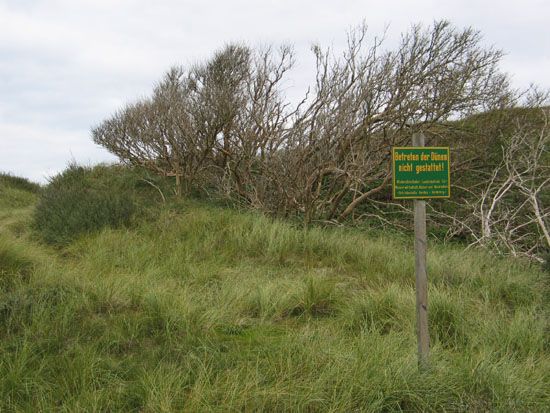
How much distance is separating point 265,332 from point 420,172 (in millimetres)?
1973

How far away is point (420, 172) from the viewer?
312 centimetres

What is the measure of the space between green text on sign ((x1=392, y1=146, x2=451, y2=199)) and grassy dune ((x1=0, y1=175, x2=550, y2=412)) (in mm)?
1151

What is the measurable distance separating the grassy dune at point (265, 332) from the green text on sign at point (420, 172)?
115 centimetres

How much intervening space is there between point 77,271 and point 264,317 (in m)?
2.66

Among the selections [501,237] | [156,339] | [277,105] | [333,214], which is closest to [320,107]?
[277,105]

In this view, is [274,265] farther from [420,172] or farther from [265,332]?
[420,172]

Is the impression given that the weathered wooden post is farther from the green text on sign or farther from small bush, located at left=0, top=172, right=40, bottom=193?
small bush, located at left=0, top=172, right=40, bottom=193

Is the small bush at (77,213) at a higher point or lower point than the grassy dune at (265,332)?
higher

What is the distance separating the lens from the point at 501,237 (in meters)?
Result: 7.77

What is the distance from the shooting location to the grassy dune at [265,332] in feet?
9.33

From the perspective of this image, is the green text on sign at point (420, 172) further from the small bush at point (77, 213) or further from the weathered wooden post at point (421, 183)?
the small bush at point (77, 213)

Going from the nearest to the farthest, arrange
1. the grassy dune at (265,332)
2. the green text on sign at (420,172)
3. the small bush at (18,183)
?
the grassy dune at (265,332) → the green text on sign at (420,172) → the small bush at (18,183)

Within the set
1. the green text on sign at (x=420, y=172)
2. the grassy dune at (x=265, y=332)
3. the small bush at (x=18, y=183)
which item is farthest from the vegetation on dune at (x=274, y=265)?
the small bush at (x=18, y=183)

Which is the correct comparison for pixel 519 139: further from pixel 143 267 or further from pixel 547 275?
pixel 143 267
